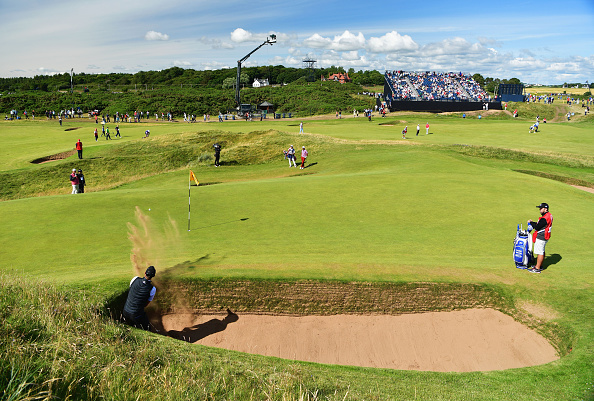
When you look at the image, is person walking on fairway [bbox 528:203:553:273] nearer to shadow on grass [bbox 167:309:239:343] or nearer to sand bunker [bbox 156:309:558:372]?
sand bunker [bbox 156:309:558:372]

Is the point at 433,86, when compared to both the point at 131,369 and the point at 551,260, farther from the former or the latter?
the point at 131,369

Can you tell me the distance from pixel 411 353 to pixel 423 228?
7.27m

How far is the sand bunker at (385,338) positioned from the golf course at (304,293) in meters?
0.04

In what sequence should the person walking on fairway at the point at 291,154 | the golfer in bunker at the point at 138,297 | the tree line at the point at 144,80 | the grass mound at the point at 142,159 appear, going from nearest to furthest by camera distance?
1. the golfer in bunker at the point at 138,297
2. the grass mound at the point at 142,159
3. the person walking on fairway at the point at 291,154
4. the tree line at the point at 144,80

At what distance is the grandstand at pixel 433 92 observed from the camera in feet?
273

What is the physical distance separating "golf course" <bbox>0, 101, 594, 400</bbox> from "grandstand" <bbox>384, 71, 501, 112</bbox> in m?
60.8

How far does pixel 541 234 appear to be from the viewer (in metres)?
13.3

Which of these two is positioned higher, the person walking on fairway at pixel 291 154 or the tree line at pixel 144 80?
the tree line at pixel 144 80

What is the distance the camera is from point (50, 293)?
30.8 feet

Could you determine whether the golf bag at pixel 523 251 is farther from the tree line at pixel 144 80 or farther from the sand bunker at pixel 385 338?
the tree line at pixel 144 80

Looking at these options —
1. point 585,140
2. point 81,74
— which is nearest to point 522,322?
point 585,140

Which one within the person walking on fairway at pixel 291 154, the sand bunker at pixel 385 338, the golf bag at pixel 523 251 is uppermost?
the person walking on fairway at pixel 291 154

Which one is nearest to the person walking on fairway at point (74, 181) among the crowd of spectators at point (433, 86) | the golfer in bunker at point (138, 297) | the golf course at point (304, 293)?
the golf course at point (304, 293)

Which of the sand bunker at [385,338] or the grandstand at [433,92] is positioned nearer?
the sand bunker at [385,338]
